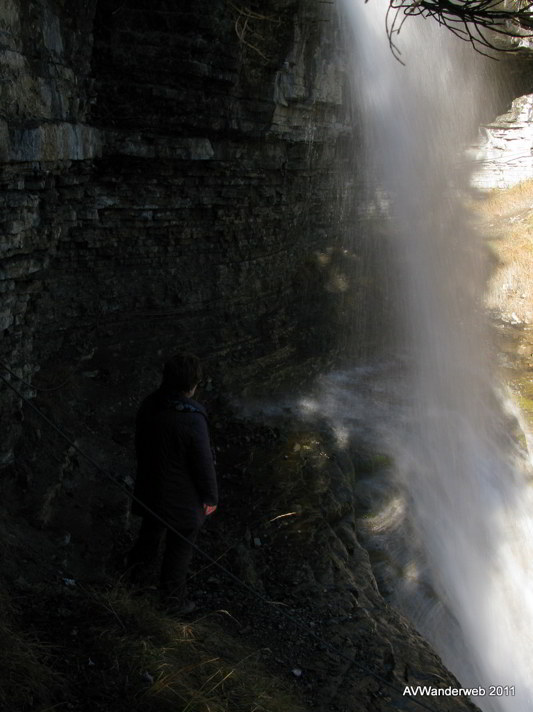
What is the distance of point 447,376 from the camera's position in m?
11.2

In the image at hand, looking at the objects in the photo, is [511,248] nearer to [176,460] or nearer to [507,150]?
[507,150]

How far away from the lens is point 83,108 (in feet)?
18.6

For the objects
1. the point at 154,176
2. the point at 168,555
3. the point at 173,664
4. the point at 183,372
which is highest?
the point at 154,176

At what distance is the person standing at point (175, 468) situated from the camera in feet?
12.7

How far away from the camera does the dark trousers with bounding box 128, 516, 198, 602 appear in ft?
13.2

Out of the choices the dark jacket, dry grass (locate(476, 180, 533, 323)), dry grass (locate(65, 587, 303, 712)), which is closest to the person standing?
the dark jacket

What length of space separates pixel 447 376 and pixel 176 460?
797 centimetres

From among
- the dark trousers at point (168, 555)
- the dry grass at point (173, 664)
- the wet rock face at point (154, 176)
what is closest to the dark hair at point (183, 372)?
the dark trousers at point (168, 555)

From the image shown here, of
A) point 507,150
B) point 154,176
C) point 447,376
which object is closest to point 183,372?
point 154,176

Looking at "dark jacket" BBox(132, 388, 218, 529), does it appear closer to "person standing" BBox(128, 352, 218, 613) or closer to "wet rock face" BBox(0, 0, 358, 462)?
"person standing" BBox(128, 352, 218, 613)

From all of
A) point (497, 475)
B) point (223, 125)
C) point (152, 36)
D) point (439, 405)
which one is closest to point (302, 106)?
point (223, 125)

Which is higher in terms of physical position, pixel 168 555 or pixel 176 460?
pixel 176 460

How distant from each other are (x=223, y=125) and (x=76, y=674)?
16.7ft

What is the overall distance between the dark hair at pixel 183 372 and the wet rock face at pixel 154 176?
1438mm
